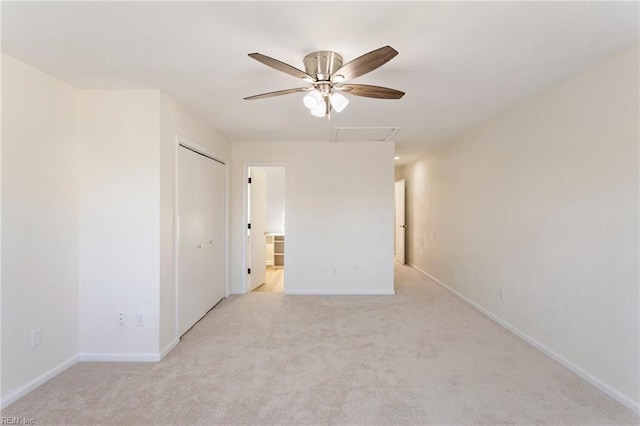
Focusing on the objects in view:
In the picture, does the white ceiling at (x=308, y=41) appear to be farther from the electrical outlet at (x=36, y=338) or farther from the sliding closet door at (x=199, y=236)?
the electrical outlet at (x=36, y=338)

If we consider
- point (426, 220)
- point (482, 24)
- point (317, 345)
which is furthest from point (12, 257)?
point (426, 220)

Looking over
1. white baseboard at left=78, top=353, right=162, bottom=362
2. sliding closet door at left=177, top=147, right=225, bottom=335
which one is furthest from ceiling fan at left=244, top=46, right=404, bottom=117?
white baseboard at left=78, top=353, right=162, bottom=362

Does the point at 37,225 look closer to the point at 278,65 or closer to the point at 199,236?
the point at 199,236

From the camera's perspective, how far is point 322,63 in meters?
2.04

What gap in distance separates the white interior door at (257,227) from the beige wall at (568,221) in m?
3.10

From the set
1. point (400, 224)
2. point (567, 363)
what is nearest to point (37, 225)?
point (567, 363)

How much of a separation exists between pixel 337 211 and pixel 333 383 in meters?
2.77

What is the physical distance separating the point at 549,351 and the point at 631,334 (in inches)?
31.4

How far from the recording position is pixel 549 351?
2703 millimetres

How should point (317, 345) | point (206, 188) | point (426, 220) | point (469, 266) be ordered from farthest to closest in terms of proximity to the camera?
point (426, 220)
point (469, 266)
point (206, 188)
point (317, 345)

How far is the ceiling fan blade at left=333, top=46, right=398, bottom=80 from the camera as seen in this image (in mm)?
1559

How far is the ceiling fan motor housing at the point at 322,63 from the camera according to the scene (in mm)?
1992

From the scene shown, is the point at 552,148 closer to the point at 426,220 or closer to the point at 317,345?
the point at 317,345

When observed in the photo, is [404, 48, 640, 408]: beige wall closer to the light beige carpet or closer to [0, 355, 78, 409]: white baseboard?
the light beige carpet
